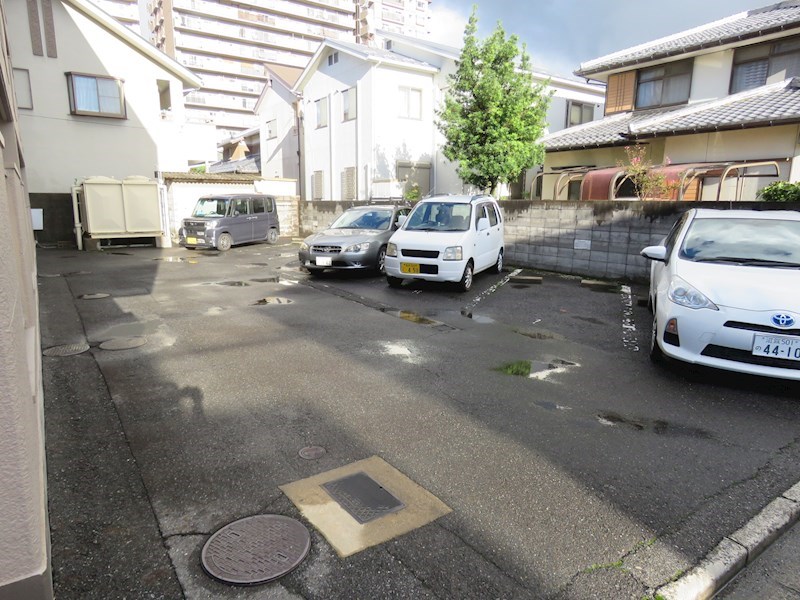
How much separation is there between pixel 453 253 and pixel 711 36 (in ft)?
41.9

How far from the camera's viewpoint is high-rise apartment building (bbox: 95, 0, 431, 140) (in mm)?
51531

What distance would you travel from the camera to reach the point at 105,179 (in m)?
15.3

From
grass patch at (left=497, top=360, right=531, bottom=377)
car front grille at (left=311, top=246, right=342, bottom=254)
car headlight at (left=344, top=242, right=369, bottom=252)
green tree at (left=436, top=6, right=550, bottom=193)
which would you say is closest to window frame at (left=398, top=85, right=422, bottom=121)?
green tree at (left=436, top=6, right=550, bottom=193)

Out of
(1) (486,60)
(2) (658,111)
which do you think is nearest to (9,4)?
(1) (486,60)

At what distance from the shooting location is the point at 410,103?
850 inches

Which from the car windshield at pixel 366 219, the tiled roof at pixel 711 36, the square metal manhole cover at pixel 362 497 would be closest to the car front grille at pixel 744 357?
the square metal manhole cover at pixel 362 497

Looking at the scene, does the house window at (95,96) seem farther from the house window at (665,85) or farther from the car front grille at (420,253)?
the house window at (665,85)

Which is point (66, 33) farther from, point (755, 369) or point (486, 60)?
point (755, 369)

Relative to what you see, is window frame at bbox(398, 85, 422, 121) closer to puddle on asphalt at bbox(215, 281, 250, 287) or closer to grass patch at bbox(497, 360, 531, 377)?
puddle on asphalt at bbox(215, 281, 250, 287)

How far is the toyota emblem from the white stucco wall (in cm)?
2104

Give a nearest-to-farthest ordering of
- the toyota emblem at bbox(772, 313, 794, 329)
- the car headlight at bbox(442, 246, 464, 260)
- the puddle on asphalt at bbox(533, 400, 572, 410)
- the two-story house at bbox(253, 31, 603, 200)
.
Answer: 1. the toyota emblem at bbox(772, 313, 794, 329)
2. the puddle on asphalt at bbox(533, 400, 572, 410)
3. the car headlight at bbox(442, 246, 464, 260)
4. the two-story house at bbox(253, 31, 603, 200)

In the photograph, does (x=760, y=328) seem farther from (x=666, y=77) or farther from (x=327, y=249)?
(x=666, y=77)

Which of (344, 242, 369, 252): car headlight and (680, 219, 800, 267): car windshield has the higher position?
(680, 219, 800, 267): car windshield

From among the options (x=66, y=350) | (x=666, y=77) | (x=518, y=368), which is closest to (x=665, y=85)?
(x=666, y=77)
